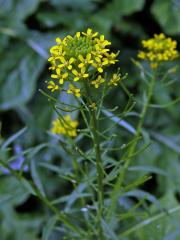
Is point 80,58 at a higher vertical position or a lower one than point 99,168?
higher

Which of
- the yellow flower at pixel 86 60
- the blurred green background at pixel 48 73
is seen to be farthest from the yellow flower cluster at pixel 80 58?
the blurred green background at pixel 48 73

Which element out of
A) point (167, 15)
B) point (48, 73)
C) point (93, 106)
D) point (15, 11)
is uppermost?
point (15, 11)

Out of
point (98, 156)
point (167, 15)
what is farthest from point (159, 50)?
point (167, 15)

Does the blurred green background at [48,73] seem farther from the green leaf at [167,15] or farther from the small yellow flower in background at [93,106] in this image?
the small yellow flower in background at [93,106]

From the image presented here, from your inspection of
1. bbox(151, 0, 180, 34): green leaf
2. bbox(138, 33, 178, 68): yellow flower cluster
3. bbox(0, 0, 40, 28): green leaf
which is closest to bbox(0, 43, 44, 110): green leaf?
bbox(0, 0, 40, 28): green leaf

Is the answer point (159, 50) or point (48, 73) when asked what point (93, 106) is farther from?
point (48, 73)

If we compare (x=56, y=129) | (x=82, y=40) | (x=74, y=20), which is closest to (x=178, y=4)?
(x=74, y=20)

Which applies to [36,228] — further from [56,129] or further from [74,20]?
[74,20]
